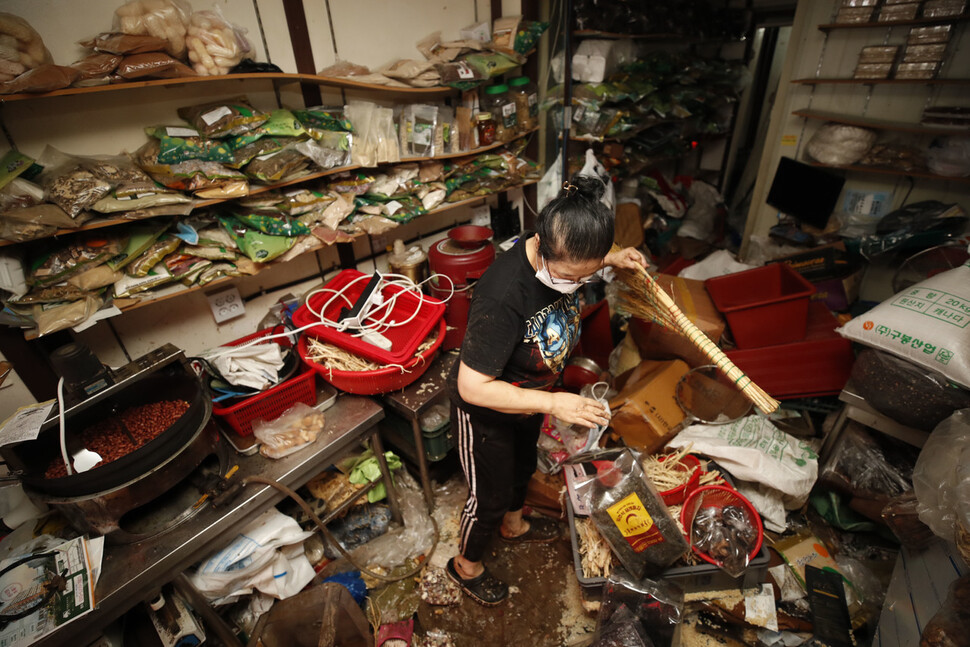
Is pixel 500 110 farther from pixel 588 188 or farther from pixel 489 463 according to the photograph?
pixel 489 463

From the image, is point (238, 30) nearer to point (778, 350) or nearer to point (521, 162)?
point (521, 162)

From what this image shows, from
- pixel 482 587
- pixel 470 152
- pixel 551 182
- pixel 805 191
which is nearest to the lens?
pixel 482 587

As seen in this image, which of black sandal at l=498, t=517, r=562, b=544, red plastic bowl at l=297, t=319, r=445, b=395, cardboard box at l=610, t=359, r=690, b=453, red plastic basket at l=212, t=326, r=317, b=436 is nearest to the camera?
red plastic basket at l=212, t=326, r=317, b=436

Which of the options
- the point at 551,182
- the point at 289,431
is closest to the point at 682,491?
the point at 289,431

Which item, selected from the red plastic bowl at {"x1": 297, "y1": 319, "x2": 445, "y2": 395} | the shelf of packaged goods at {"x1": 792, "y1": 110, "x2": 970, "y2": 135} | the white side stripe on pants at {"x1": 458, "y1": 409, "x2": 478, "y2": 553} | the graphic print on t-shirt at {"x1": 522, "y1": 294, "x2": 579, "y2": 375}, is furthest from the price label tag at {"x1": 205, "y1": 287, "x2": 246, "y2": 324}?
the shelf of packaged goods at {"x1": 792, "y1": 110, "x2": 970, "y2": 135}

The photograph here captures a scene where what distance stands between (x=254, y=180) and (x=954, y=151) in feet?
13.6

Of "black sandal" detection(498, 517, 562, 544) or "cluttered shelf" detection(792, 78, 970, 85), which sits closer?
"black sandal" detection(498, 517, 562, 544)

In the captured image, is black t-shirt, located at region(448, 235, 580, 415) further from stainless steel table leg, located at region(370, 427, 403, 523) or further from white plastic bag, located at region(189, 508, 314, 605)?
white plastic bag, located at region(189, 508, 314, 605)

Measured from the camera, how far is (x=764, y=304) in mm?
2273

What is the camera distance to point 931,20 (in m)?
2.64

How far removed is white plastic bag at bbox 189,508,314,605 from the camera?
1598mm

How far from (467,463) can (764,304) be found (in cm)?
178

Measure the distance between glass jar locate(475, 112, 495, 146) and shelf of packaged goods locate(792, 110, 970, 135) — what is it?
255 centimetres

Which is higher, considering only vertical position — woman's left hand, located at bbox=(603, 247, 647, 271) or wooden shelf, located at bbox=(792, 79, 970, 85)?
wooden shelf, located at bbox=(792, 79, 970, 85)
